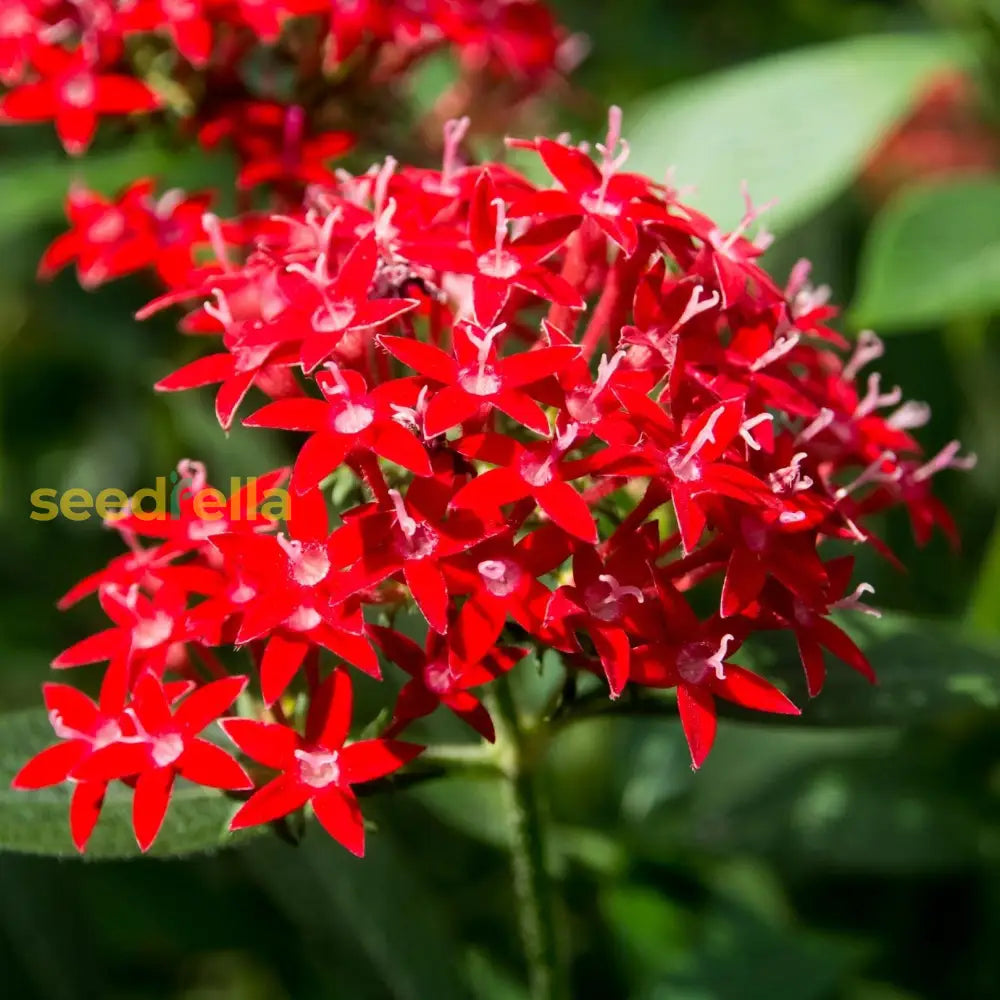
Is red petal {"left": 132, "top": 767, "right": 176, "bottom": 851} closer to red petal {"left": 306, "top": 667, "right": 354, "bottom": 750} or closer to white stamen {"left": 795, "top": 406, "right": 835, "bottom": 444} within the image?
red petal {"left": 306, "top": 667, "right": 354, "bottom": 750}

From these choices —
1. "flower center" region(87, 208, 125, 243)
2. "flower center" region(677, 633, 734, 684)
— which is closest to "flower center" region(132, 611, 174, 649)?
"flower center" region(677, 633, 734, 684)

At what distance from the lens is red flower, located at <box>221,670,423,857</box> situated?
78 cm

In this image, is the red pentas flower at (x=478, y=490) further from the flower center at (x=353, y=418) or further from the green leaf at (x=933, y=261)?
the green leaf at (x=933, y=261)

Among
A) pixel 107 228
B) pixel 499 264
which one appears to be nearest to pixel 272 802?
pixel 499 264

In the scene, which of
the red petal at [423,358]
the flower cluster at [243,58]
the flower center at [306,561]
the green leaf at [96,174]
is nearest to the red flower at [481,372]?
the red petal at [423,358]

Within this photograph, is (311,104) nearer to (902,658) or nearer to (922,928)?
(902,658)

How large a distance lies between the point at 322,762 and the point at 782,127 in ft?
3.30

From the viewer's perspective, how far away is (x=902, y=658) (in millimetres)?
1063

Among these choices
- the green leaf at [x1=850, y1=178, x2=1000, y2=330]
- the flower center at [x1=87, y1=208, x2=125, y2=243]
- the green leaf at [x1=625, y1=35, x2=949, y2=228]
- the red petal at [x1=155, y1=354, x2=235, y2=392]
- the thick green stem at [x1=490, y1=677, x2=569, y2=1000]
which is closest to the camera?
the red petal at [x1=155, y1=354, x2=235, y2=392]

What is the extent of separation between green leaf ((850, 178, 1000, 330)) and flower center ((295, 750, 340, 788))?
724 mm

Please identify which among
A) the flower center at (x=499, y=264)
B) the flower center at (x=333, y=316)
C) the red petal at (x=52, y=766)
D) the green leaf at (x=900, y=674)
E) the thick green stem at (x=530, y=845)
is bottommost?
the thick green stem at (x=530, y=845)

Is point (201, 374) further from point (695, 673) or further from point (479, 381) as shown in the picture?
point (695, 673)

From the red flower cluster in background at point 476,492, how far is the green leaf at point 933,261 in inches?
13.2

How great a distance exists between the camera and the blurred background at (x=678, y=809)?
135cm
